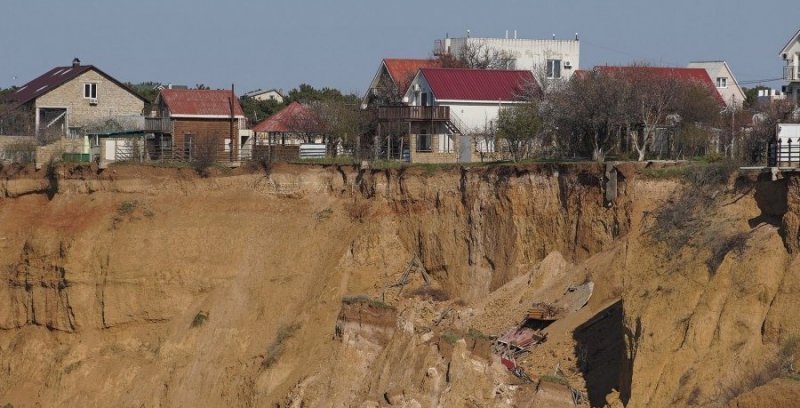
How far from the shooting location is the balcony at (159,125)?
252 feet

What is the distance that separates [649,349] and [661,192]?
10768 mm

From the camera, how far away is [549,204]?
2242 inches

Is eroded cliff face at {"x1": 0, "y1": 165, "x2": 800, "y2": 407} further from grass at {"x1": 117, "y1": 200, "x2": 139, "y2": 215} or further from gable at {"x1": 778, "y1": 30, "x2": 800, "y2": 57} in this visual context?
gable at {"x1": 778, "y1": 30, "x2": 800, "y2": 57}

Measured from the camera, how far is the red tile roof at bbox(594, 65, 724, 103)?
A: 69.1 m

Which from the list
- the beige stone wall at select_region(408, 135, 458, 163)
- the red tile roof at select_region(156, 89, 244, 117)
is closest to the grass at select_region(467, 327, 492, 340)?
the beige stone wall at select_region(408, 135, 458, 163)

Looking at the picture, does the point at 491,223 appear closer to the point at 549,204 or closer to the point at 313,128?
the point at 549,204

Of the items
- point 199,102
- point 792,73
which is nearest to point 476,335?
point 199,102

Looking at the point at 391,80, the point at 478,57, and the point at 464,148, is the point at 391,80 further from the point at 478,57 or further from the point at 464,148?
the point at 464,148

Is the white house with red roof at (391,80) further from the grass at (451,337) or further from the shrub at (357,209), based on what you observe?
the grass at (451,337)

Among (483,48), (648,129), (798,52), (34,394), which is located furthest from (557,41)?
(34,394)

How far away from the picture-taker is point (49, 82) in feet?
283

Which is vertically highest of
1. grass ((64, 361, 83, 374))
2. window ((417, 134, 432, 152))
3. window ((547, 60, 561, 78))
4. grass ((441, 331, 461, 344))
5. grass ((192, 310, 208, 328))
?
window ((547, 60, 561, 78))

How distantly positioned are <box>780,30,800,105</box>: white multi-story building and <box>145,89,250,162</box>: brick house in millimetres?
24027

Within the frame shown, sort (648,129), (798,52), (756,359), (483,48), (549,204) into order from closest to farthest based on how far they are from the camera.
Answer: (756,359) → (549,204) → (648,129) → (798,52) → (483,48)
